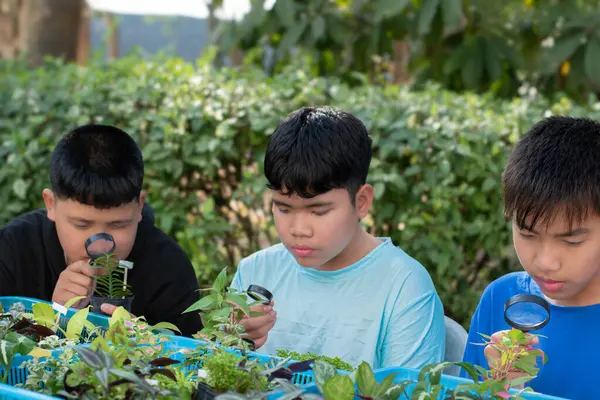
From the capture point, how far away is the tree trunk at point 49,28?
706 centimetres

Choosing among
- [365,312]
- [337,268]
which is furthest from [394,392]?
[337,268]

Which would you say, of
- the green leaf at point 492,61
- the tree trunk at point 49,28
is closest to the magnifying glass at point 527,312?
the green leaf at point 492,61

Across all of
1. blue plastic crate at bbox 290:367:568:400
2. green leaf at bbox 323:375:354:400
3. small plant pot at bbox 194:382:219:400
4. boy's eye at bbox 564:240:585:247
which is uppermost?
boy's eye at bbox 564:240:585:247

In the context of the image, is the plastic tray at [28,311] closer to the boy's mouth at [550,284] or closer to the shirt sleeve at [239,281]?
the shirt sleeve at [239,281]

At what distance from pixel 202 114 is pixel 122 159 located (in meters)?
1.36

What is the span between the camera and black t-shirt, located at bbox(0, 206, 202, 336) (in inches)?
110

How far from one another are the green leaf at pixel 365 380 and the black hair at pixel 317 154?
988 millimetres

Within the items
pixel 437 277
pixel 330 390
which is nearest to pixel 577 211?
pixel 330 390

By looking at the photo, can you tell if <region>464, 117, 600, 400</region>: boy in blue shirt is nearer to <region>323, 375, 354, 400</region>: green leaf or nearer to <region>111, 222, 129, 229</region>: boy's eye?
<region>323, 375, 354, 400</region>: green leaf

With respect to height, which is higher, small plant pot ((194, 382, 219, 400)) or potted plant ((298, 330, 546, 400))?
potted plant ((298, 330, 546, 400))

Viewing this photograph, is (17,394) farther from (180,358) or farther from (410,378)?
(410,378)

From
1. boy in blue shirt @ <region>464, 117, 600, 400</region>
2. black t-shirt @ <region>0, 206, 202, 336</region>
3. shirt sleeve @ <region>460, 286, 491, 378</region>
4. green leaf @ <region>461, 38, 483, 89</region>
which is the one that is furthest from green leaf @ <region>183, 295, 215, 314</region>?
green leaf @ <region>461, 38, 483, 89</region>

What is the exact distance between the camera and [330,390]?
1.35m

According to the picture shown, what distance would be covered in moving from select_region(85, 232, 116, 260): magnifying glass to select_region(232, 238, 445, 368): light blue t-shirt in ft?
1.67
